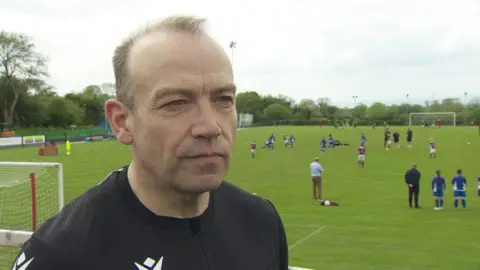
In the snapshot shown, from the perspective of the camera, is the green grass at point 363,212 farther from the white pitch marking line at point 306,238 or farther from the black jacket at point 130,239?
the black jacket at point 130,239

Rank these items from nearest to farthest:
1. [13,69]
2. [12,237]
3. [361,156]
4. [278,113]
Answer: [12,237] → [361,156] → [13,69] → [278,113]

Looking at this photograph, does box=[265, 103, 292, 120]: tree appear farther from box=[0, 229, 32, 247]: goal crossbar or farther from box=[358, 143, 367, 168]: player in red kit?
box=[0, 229, 32, 247]: goal crossbar

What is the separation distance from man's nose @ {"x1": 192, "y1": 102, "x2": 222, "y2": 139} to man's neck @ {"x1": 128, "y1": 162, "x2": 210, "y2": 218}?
0.30 metres

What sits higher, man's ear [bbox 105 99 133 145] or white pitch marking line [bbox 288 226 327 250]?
man's ear [bbox 105 99 133 145]

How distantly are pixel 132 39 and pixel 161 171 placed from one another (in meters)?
0.52

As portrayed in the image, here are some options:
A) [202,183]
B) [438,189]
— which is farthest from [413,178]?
[202,183]

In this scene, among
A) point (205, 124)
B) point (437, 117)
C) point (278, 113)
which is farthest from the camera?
point (278, 113)

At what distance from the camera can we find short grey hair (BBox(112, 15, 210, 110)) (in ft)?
5.51

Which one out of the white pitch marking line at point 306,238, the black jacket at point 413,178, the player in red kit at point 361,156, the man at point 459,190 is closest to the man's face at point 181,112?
the white pitch marking line at point 306,238

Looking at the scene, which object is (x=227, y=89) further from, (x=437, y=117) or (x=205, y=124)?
(x=437, y=117)

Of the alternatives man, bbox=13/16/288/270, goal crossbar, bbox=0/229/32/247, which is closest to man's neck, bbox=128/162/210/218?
man, bbox=13/16/288/270

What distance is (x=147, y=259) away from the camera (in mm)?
1703

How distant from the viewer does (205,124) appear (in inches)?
61.7

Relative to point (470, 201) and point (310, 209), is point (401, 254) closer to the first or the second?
point (310, 209)
